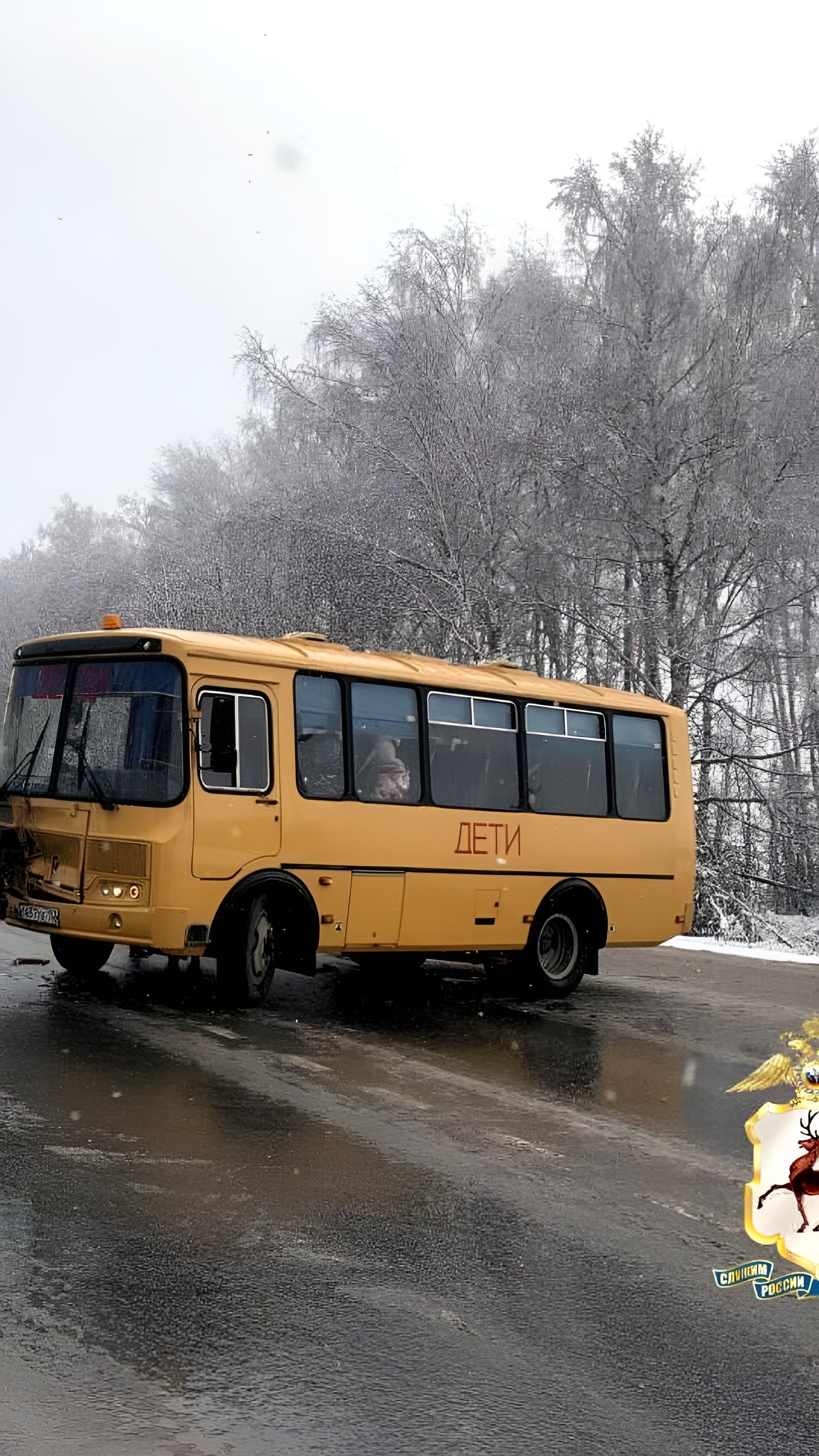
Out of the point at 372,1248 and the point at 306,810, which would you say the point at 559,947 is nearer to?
the point at 306,810

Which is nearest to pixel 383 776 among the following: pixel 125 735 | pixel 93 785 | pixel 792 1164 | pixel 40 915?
pixel 125 735

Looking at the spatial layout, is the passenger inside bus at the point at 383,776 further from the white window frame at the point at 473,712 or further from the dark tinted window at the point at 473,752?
the white window frame at the point at 473,712

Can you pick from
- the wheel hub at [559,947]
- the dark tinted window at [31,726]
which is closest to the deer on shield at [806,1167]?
the dark tinted window at [31,726]

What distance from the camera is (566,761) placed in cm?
1487

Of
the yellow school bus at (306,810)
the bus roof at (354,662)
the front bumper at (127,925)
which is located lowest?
the front bumper at (127,925)

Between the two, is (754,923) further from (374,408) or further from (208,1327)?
(208,1327)

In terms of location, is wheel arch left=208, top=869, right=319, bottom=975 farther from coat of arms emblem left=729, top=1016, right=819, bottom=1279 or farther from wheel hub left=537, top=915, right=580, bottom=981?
coat of arms emblem left=729, top=1016, right=819, bottom=1279

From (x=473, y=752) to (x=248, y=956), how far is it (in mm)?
3197

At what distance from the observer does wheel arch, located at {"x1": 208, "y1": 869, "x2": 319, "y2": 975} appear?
11602 mm

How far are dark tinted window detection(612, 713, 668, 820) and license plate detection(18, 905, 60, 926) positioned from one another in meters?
6.07

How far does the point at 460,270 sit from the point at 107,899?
22.8m

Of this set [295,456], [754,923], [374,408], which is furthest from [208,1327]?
[295,456]

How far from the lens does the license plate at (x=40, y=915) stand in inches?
458

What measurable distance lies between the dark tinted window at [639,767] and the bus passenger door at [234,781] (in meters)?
4.60
